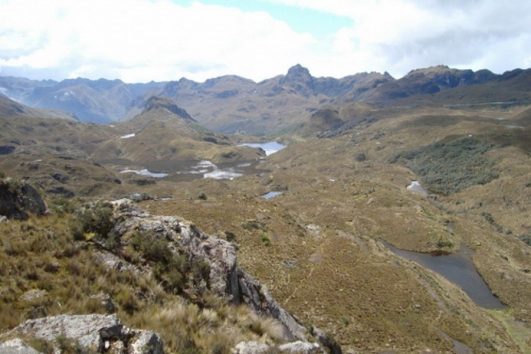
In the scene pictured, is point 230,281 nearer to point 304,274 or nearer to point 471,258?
point 304,274

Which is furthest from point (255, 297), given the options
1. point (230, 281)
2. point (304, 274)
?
point (304, 274)

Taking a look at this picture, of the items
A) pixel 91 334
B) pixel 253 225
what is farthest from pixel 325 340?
pixel 253 225

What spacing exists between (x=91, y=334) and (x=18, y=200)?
11796 millimetres

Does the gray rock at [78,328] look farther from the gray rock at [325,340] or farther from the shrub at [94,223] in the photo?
the gray rock at [325,340]

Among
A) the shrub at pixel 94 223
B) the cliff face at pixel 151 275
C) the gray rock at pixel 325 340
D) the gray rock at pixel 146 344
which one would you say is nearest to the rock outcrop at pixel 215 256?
the cliff face at pixel 151 275

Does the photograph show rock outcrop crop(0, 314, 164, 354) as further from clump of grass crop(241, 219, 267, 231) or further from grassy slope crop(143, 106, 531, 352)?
clump of grass crop(241, 219, 267, 231)

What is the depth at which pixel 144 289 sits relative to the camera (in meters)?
16.3

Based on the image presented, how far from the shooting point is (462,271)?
280ft

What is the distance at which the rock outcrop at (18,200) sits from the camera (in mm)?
19578

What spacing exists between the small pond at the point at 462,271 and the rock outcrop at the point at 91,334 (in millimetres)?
73709

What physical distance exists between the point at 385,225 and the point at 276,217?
52587mm

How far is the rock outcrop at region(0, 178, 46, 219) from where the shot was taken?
19.6m

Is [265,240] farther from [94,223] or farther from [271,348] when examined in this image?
[271,348]

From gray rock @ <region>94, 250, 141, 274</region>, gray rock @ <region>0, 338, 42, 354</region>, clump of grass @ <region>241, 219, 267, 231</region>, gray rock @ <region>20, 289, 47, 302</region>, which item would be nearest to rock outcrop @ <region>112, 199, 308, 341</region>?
gray rock @ <region>94, 250, 141, 274</region>
